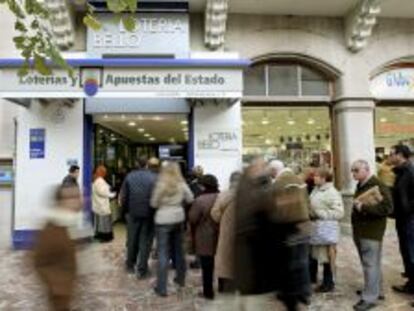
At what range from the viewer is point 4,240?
439 inches

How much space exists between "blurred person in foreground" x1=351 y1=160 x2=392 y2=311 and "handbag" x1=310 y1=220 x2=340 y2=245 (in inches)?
17.6

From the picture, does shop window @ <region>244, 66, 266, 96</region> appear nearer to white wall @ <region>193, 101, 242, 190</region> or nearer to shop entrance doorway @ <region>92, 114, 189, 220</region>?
white wall @ <region>193, 101, 242, 190</region>

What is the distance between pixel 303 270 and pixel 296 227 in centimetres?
53

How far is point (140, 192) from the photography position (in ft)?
25.7

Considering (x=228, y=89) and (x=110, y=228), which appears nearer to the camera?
(x=228, y=89)

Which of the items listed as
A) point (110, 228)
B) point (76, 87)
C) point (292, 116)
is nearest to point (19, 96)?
point (76, 87)

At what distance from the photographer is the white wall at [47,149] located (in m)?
10.9

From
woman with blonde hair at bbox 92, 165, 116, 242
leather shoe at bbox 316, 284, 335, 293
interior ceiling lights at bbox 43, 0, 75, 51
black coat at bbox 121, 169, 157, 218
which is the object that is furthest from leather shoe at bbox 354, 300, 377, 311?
interior ceiling lights at bbox 43, 0, 75, 51

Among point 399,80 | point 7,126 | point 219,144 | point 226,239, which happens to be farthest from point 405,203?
point 7,126

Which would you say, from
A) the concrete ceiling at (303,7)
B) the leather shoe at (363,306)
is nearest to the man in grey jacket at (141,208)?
the leather shoe at (363,306)

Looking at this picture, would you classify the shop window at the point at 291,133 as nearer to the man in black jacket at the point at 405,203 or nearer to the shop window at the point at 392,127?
the shop window at the point at 392,127

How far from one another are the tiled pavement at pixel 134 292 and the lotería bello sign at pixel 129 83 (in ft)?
10.4

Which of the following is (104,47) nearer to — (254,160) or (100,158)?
(100,158)

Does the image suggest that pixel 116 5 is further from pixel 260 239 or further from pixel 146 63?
pixel 146 63
